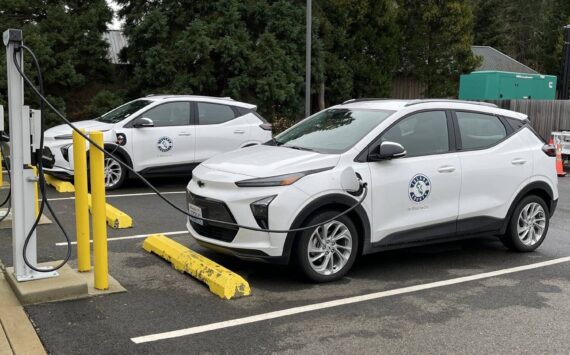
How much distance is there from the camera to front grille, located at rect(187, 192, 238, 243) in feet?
18.0

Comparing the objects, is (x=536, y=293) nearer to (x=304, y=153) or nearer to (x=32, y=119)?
(x=304, y=153)

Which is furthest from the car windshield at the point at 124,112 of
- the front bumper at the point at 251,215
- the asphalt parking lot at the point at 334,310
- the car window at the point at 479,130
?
the car window at the point at 479,130

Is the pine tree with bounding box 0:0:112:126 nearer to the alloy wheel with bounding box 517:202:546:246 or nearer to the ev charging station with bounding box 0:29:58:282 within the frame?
the ev charging station with bounding box 0:29:58:282

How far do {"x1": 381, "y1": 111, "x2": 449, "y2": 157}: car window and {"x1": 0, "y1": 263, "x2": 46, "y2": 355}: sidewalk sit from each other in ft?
11.7

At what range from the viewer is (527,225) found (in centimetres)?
711

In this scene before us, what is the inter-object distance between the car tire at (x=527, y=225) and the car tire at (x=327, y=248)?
87.9 inches

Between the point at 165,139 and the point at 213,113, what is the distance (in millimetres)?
1165

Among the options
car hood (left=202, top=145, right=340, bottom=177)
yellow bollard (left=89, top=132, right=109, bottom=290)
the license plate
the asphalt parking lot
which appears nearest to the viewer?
the asphalt parking lot

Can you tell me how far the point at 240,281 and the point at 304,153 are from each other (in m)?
1.45

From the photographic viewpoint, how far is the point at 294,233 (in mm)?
5410

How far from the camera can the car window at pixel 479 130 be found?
21.8ft

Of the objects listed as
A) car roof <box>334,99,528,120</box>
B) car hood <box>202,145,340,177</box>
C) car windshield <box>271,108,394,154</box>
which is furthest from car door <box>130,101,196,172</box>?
car hood <box>202,145,340,177</box>

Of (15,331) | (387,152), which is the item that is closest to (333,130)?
(387,152)

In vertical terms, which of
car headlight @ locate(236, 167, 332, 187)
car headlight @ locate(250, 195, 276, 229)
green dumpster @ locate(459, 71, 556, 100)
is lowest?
car headlight @ locate(250, 195, 276, 229)
